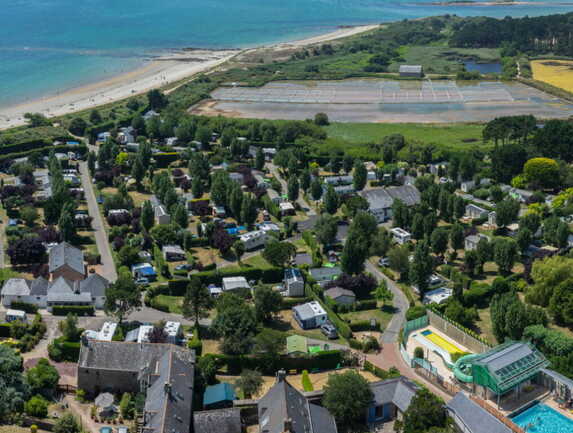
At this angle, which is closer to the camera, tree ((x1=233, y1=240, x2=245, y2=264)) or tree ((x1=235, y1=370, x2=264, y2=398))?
tree ((x1=235, y1=370, x2=264, y2=398))

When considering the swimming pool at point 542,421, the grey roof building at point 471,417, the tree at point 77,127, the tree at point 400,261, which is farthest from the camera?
the tree at point 77,127

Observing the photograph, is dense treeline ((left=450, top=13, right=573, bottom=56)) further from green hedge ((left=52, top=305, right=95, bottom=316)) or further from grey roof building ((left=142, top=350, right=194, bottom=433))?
grey roof building ((left=142, top=350, right=194, bottom=433))

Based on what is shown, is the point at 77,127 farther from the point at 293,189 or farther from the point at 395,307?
the point at 395,307

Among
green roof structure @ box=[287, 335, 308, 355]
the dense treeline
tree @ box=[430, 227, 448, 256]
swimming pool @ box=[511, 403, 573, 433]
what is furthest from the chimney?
the dense treeline

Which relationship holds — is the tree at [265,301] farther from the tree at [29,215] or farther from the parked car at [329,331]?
the tree at [29,215]

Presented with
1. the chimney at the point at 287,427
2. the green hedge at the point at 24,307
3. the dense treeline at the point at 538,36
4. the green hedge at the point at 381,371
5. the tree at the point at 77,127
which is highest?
the dense treeline at the point at 538,36

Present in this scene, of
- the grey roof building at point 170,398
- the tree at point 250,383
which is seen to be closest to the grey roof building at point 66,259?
→ the grey roof building at point 170,398

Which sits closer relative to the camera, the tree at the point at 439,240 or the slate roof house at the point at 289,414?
the slate roof house at the point at 289,414
